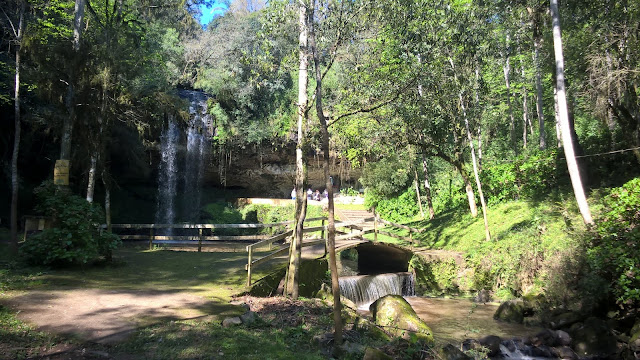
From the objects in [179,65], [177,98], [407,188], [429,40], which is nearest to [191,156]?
[177,98]

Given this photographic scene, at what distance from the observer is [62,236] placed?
8.48m

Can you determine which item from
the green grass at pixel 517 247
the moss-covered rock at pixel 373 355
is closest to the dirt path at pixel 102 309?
Answer: the moss-covered rock at pixel 373 355

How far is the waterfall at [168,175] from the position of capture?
24.6 m

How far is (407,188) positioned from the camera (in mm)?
26875

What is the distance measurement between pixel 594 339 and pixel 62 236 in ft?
37.4

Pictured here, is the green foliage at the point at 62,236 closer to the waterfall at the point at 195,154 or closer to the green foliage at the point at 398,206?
the waterfall at the point at 195,154

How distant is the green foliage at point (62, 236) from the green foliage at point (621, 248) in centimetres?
1141

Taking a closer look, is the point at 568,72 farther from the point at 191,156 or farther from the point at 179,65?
the point at 179,65

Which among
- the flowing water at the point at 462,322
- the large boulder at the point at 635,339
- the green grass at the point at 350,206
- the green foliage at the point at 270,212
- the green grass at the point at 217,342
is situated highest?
the green grass at the point at 350,206

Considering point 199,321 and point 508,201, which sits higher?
point 508,201

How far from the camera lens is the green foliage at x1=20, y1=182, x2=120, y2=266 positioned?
840 cm

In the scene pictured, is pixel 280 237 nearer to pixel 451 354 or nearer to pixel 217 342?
pixel 217 342

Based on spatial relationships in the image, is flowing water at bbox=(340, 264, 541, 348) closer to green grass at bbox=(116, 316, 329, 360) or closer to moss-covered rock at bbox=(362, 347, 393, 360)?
moss-covered rock at bbox=(362, 347, 393, 360)

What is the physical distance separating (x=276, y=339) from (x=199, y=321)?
4.09 feet
